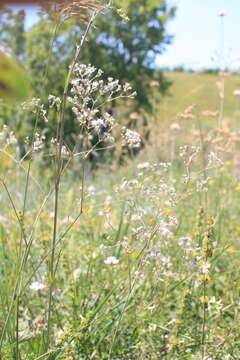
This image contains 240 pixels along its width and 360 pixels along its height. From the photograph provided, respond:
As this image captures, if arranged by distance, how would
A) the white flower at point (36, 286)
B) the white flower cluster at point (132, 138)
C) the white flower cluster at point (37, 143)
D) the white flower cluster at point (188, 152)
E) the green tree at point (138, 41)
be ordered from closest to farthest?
the white flower cluster at point (37, 143) < the white flower cluster at point (132, 138) < the white flower cluster at point (188, 152) < the white flower at point (36, 286) < the green tree at point (138, 41)

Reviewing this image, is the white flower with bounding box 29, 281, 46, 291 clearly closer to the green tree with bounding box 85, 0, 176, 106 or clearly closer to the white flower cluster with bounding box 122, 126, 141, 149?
the white flower cluster with bounding box 122, 126, 141, 149

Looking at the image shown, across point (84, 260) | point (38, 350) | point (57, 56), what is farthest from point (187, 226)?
point (57, 56)

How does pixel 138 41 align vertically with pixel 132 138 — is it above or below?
above

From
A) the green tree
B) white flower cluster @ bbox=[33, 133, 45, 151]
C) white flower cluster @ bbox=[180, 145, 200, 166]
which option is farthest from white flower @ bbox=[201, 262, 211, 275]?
the green tree

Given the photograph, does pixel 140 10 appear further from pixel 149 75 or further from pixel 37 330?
pixel 37 330

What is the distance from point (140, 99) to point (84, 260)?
7.77 m

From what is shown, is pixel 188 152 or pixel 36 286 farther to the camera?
pixel 36 286

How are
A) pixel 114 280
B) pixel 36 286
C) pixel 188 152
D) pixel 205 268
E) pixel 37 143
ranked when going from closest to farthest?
pixel 37 143, pixel 205 268, pixel 188 152, pixel 36 286, pixel 114 280

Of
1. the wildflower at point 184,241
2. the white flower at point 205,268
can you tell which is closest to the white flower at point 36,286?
the wildflower at point 184,241

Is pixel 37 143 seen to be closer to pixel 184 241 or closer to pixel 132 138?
pixel 132 138

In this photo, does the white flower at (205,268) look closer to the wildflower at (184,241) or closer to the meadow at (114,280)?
the meadow at (114,280)

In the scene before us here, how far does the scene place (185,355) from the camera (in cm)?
183

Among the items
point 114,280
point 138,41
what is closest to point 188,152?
point 114,280

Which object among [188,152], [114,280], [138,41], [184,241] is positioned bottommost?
[114,280]
